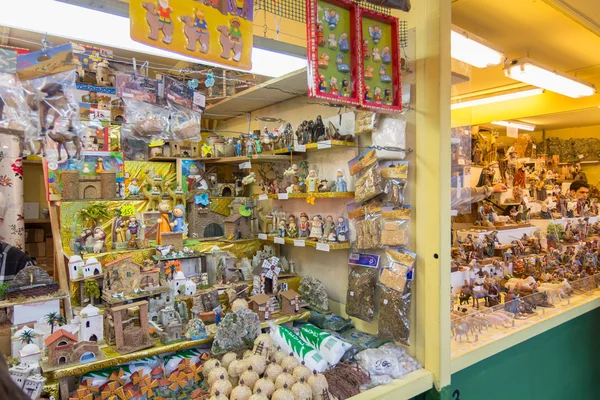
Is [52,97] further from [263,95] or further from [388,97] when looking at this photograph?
[263,95]

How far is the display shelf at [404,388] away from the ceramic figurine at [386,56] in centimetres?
157

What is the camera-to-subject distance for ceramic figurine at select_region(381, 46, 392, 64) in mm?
1892

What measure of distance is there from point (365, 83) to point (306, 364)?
1398 mm

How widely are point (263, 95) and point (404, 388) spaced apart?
2.23 meters

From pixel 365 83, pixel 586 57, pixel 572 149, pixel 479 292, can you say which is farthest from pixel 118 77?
pixel 572 149

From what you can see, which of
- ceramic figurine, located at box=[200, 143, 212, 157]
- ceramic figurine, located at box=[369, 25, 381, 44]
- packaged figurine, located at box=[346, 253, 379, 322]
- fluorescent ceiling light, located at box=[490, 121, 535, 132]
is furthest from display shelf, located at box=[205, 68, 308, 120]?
fluorescent ceiling light, located at box=[490, 121, 535, 132]

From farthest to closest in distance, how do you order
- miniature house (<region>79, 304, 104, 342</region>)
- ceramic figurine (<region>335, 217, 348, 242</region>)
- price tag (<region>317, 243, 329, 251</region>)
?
ceramic figurine (<region>335, 217, 348, 242</region>) < price tag (<region>317, 243, 329, 251</region>) < miniature house (<region>79, 304, 104, 342</region>)

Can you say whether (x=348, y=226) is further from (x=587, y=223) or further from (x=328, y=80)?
(x=587, y=223)

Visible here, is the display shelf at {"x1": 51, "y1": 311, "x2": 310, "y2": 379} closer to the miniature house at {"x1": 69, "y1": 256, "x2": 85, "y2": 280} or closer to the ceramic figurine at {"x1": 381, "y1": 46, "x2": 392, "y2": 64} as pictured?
the miniature house at {"x1": 69, "y1": 256, "x2": 85, "y2": 280}

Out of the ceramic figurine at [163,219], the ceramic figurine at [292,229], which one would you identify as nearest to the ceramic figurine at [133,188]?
the ceramic figurine at [163,219]

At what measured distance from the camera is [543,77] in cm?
319

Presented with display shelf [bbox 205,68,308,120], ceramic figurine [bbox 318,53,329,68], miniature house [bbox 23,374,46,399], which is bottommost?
miniature house [bbox 23,374,46,399]

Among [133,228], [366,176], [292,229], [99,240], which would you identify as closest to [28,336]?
[99,240]

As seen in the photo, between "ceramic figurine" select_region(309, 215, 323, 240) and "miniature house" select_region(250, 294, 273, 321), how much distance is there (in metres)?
0.54
